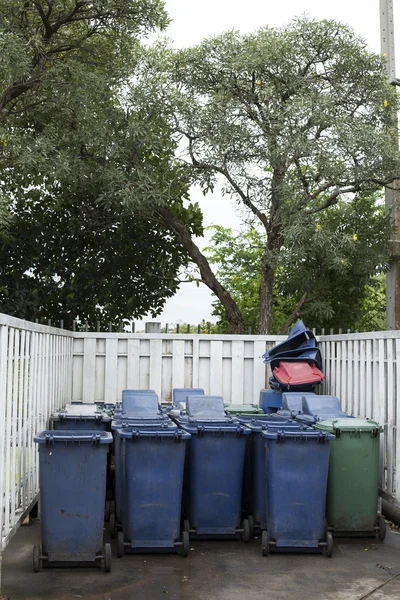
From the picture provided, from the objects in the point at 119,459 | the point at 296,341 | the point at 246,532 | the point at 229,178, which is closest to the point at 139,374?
the point at 296,341

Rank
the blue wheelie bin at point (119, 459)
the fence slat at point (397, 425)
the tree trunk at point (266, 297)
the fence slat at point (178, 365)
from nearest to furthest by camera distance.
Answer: the blue wheelie bin at point (119, 459) < the fence slat at point (397, 425) < the fence slat at point (178, 365) < the tree trunk at point (266, 297)

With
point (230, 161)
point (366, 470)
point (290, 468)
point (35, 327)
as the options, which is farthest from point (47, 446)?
point (230, 161)

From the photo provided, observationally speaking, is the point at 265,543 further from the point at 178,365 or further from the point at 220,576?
the point at 178,365

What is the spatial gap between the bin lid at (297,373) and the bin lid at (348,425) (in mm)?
2460

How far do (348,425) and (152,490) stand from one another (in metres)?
1.91

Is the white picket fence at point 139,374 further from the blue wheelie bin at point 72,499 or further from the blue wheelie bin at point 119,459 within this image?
the blue wheelie bin at point 119,459

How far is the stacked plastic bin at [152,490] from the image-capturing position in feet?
20.1

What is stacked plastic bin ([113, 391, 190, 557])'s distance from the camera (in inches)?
241

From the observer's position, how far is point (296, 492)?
625cm

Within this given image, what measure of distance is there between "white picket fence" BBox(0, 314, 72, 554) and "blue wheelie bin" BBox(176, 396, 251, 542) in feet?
4.58

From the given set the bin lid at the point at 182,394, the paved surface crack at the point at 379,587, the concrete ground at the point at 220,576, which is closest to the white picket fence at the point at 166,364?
the bin lid at the point at 182,394

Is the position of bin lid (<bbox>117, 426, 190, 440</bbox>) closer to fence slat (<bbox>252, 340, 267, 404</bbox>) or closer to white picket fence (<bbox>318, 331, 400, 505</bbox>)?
white picket fence (<bbox>318, 331, 400, 505</bbox>)

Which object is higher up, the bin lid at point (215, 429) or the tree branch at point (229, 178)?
the tree branch at point (229, 178)

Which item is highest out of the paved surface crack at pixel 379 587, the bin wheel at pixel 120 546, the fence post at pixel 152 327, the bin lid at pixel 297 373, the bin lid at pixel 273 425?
the fence post at pixel 152 327
